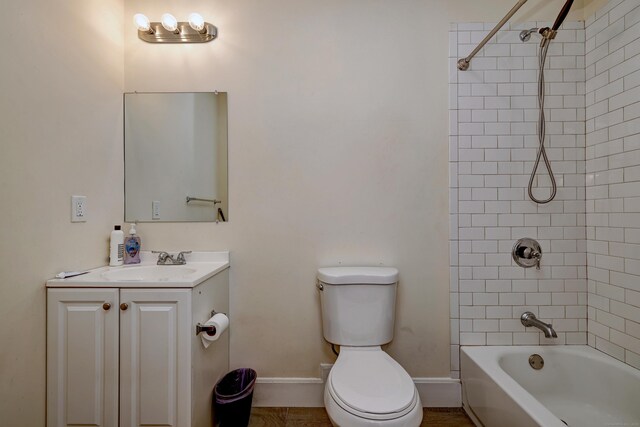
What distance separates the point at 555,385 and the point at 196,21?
2733 millimetres

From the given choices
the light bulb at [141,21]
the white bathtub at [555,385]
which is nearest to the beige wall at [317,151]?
the light bulb at [141,21]

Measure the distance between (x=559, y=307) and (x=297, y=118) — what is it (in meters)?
1.84

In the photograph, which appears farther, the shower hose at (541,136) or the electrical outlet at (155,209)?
the electrical outlet at (155,209)

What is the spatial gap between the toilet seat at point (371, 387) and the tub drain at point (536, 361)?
2.72ft

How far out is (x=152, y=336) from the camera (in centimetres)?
114

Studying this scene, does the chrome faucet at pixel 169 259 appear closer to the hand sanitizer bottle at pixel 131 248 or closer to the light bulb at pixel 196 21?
the hand sanitizer bottle at pixel 131 248

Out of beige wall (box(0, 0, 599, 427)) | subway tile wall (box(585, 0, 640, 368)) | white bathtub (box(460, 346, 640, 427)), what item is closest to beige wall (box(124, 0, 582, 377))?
beige wall (box(0, 0, 599, 427))

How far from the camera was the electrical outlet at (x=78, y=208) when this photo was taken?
131cm

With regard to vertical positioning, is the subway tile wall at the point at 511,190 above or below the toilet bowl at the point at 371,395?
above

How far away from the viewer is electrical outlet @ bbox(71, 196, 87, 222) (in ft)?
4.28

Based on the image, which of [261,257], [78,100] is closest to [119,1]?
[78,100]

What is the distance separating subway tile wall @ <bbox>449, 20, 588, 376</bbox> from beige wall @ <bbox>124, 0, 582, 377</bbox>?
0.10m

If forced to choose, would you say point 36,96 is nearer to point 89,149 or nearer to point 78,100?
point 78,100

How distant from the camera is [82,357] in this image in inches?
45.4
